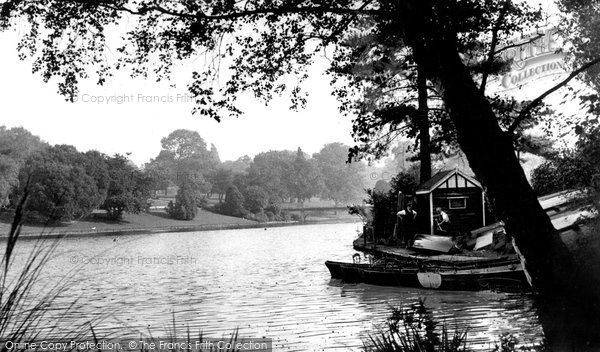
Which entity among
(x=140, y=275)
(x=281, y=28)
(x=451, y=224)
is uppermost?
(x=281, y=28)

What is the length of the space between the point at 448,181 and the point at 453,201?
119 cm

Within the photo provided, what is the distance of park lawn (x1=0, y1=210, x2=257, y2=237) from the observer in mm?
94438

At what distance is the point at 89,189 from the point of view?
93125 millimetres

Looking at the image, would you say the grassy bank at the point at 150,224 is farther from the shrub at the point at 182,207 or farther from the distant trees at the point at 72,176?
the distant trees at the point at 72,176

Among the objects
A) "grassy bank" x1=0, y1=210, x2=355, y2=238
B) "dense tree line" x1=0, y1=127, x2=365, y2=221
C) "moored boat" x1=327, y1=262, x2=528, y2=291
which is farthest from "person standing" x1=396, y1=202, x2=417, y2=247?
"grassy bank" x1=0, y1=210, x2=355, y2=238

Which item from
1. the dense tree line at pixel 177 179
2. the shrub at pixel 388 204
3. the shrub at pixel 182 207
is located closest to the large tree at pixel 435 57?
the shrub at pixel 388 204

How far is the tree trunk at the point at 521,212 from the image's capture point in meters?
6.41

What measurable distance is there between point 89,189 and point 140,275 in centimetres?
5885

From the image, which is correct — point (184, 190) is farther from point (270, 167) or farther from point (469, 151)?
point (469, 151)

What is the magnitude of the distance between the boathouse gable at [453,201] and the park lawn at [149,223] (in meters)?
67.1

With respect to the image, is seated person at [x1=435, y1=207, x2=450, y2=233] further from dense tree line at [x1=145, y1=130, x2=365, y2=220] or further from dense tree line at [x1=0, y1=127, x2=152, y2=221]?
dense tree line at [x1=145, y1=130, x2=365, y2=220]

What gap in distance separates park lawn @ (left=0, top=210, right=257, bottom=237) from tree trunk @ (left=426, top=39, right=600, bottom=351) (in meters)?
86.0

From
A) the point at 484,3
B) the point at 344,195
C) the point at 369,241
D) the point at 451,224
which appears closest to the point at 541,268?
the point at 484,3

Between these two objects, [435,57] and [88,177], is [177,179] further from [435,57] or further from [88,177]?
[435,57]
